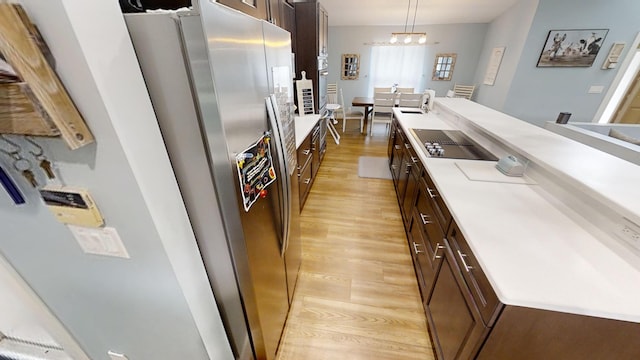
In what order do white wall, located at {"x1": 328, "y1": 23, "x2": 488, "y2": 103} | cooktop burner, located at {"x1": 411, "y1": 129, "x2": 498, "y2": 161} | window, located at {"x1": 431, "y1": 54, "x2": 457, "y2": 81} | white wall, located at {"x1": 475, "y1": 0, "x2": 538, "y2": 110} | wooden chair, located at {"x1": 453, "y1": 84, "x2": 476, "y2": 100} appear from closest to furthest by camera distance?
cooktop burner, located at {"x1": 411, "y1": 129, "x2": 498, "y2": 161}, white wall, located at {"x1": 475, "y1": 0, "x2": 538, "y2": 110}, wooden chair, located at {"x1": 453, "y1": 84, "x2": 476, "y2": 100}, white wall, located at {"x1": 328, "y1": 23, "x2": 488, "y2": 103}, window, located at {"x1": 431, "y1": 54, "x2": 457, "y2": 81}

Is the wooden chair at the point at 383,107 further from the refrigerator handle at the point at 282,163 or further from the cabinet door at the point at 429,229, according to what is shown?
the refrigerator handle at the point at 282,163

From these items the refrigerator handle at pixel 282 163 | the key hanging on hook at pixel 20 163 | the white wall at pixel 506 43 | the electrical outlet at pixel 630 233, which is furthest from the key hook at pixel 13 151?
the white wall at pixel 506 43

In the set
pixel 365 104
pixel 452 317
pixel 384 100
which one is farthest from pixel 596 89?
pixel 452 317

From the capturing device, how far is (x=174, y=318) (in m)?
0.88

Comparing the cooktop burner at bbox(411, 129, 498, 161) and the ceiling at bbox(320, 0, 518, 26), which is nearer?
the cooktop burner at bbox(411, 129, 498, 161)

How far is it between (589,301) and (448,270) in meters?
0.52

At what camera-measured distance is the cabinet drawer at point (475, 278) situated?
0.82 metres

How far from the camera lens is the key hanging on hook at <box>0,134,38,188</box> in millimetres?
582

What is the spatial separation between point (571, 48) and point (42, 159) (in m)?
6.29

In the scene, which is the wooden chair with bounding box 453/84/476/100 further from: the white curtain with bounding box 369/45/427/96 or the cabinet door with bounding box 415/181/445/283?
the cabinet door with bounding box 415/181/445/283

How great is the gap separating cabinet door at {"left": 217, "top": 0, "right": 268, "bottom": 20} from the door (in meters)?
6.06

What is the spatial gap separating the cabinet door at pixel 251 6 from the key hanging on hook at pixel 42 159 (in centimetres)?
138

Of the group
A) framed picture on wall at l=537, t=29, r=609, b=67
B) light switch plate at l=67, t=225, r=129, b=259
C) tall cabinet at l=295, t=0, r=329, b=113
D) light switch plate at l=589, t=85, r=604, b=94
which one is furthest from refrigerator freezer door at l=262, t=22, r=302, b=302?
light switch plate at l=589, t=85, r=604, b=94

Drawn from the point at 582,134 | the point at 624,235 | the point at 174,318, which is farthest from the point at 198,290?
the point at 582,134
